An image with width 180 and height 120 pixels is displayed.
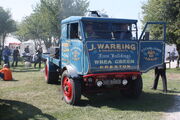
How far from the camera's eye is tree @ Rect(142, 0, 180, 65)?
55.2ft

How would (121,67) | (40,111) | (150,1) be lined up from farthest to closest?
(150,1) < (121,67) < (40,111)

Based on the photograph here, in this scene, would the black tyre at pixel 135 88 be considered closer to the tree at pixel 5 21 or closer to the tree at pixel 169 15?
the tree at pixel 169 15

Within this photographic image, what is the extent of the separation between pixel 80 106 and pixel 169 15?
1255 cm

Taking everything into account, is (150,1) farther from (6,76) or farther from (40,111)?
(40,111)

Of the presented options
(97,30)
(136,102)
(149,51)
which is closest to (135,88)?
(136,102)

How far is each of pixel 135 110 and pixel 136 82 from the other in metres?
1.29

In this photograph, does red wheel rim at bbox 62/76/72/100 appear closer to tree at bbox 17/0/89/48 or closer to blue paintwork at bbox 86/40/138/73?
blue paintwork at bbox 86/40/138/73

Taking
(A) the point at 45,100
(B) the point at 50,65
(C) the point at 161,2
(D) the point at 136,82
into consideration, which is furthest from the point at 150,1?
(A) the point at 45,100

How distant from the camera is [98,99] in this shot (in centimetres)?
831

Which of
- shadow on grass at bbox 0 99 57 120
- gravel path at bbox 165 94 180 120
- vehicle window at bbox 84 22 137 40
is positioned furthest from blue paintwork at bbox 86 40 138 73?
shadow on grass at bbox 0 99 57 120

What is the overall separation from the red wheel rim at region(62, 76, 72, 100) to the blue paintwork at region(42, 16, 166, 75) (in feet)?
1.42

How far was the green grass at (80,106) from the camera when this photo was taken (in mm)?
6352

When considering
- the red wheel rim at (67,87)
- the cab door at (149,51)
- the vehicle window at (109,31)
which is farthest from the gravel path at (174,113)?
the red wheel rim at (67,87)

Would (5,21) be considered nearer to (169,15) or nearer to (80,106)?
(169,15)
